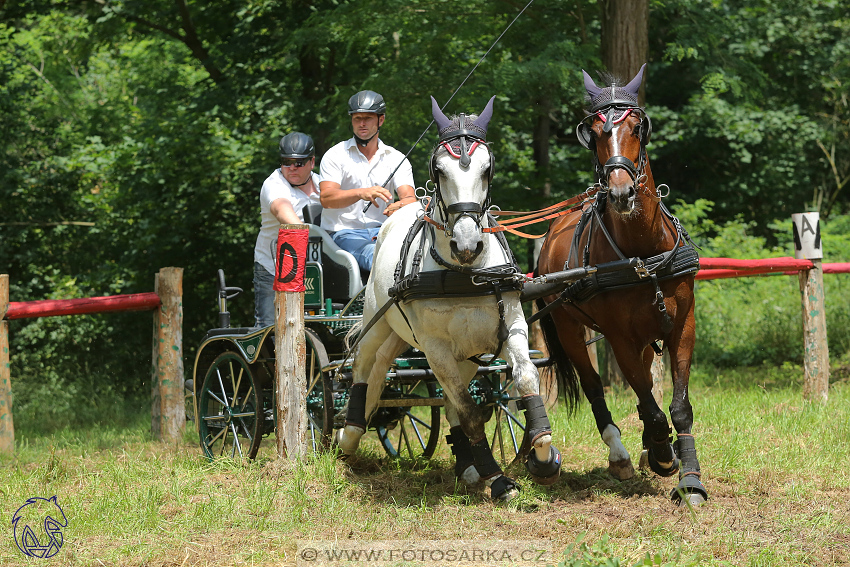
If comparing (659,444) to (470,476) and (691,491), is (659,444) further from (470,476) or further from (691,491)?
(470,476)

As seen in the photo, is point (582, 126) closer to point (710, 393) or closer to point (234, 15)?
point (710, 393)

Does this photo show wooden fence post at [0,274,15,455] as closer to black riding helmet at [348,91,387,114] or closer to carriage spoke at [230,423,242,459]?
carriage spoke at [230,423,242,459]

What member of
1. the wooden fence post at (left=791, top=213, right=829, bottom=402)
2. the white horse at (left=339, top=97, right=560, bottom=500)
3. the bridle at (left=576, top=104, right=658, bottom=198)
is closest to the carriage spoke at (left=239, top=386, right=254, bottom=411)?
the white horse at (left=339, top=97, right=560, bottom=500)

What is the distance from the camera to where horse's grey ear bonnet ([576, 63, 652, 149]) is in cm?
463

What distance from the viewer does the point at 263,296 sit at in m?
6.20

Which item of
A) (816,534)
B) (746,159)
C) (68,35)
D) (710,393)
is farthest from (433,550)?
(68,35)

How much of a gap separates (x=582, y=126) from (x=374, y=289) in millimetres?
1567

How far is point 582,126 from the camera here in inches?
189

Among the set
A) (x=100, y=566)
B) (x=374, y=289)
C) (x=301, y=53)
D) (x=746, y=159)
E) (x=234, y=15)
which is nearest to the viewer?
(x=100, y=566)

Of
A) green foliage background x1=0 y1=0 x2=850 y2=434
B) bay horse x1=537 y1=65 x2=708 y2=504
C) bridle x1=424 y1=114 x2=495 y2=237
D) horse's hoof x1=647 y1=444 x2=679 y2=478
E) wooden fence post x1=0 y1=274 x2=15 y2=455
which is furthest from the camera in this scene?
green foliage background x1=0 y1=0 x2=850 y2=434

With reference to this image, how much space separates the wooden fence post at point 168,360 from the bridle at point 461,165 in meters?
3.55

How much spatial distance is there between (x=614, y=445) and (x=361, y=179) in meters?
2.45

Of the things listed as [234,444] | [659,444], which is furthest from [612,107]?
[234,444]

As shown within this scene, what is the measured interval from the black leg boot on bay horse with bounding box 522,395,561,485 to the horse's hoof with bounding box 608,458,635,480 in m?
0.80
